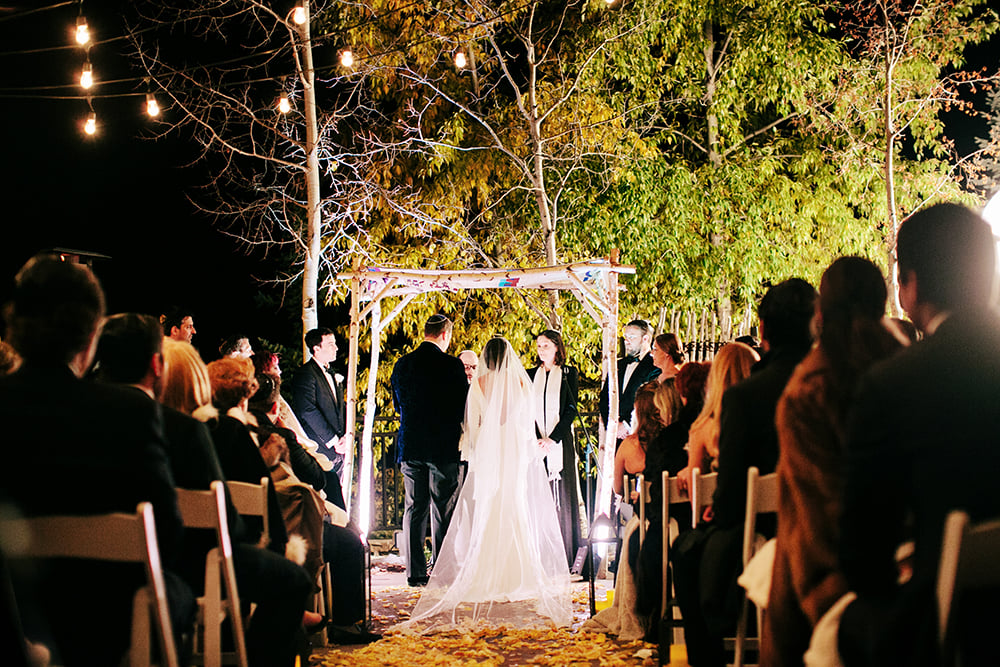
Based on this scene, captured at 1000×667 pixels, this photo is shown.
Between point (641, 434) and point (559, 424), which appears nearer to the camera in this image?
point (641, 434)

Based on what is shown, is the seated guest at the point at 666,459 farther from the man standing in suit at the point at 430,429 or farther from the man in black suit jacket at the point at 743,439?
the man standing in suit at the point at 430,429

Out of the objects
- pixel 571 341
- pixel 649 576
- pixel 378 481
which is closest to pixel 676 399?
pixel 649 576

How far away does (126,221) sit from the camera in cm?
2272

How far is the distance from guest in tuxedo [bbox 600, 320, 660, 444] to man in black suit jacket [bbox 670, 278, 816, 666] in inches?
178

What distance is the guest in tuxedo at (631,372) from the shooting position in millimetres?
8352

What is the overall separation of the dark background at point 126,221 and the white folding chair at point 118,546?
53.2ft

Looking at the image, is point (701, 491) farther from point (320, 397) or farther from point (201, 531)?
point (320, 397)

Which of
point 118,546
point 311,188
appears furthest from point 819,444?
point 311,188

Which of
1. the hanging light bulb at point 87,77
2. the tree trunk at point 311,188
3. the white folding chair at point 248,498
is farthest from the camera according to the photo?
the tree trunk at point 311,188

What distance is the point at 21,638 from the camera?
2.24m

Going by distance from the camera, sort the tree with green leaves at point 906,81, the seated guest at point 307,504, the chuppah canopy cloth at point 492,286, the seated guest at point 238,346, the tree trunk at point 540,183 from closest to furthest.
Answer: the seated guest at point 307,504
the seated guest at point 238,346
the chuppah canopy cloth at point 492,286
the tree trunk at point 540,183
the tree with green leaves at point 906,81

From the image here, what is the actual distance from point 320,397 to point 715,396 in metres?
4.74

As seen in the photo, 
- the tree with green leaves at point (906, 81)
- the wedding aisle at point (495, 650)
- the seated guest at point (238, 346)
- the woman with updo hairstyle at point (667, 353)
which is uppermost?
the tree with green leaves at point (906, 81)

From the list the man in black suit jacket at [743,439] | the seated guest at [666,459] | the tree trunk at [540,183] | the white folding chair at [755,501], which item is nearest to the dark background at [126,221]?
the tree trunk at [540,183]
